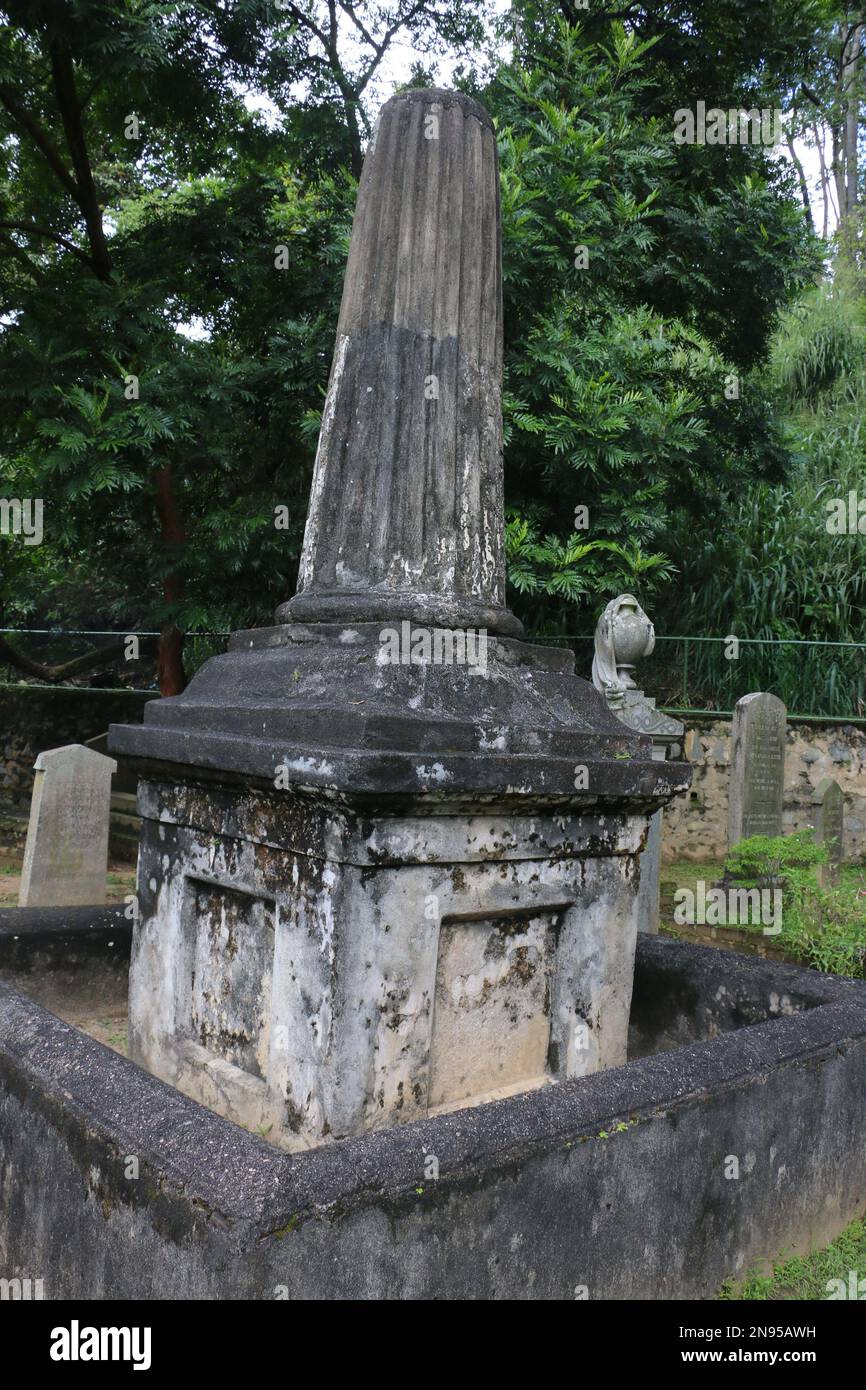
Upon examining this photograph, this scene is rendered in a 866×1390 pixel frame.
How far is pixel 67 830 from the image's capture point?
819 cm

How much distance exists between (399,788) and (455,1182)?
85 centimetres

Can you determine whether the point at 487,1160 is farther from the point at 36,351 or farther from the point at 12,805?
the point at 12,805

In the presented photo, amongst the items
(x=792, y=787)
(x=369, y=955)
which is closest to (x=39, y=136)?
(x=369, y=955)

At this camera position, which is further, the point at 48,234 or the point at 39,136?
the point at 48,234

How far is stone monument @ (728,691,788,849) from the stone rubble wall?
200 centimetres

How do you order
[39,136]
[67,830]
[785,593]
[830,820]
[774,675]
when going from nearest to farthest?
[67,830]
[39,136]
[830,820]
[774,675]
[785,593]

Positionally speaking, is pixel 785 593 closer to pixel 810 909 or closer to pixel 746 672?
pixel 746 672

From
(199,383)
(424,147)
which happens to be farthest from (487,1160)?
(199,383)

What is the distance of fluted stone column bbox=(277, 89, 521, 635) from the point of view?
3051 mm

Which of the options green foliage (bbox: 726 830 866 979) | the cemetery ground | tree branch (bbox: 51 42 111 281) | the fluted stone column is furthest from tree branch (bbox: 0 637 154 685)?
the fluted stone column

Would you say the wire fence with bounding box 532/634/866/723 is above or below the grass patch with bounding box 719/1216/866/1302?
above

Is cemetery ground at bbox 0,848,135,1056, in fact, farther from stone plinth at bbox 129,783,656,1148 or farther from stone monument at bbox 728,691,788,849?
stone monument at bbox 728,691,788,849

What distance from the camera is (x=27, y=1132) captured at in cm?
237

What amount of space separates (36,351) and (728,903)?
21.5ft
